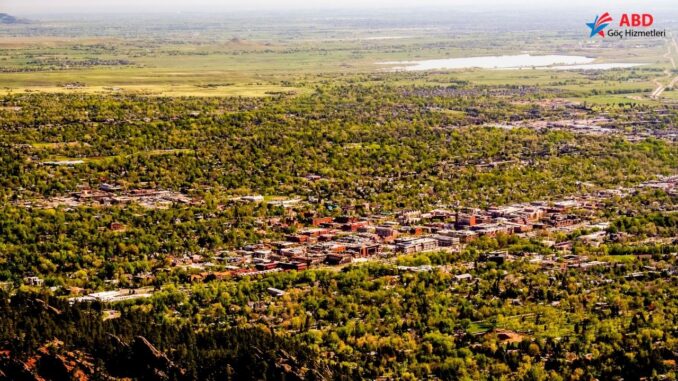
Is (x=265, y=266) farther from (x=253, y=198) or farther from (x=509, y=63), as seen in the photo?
(x=509, y=63)

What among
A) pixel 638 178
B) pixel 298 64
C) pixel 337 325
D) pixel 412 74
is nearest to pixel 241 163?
pixel 638 178

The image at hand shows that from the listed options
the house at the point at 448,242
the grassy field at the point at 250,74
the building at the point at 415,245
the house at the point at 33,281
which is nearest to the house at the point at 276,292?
the house at the point at 33,281

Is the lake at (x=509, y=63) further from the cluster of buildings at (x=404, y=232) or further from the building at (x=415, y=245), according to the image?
the building at (x=415, y=245)

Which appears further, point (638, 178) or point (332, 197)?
point (638, 178)

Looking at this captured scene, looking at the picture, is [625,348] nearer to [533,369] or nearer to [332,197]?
[533,369]

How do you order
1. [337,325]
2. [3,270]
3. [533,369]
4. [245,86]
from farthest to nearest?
[245,86], [3,270], [337,325], [533,369]

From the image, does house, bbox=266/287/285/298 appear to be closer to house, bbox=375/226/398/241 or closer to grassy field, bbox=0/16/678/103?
house, bbox=375/226/398/241

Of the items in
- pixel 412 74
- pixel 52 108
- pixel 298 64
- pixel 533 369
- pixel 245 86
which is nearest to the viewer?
pixel 533 369
